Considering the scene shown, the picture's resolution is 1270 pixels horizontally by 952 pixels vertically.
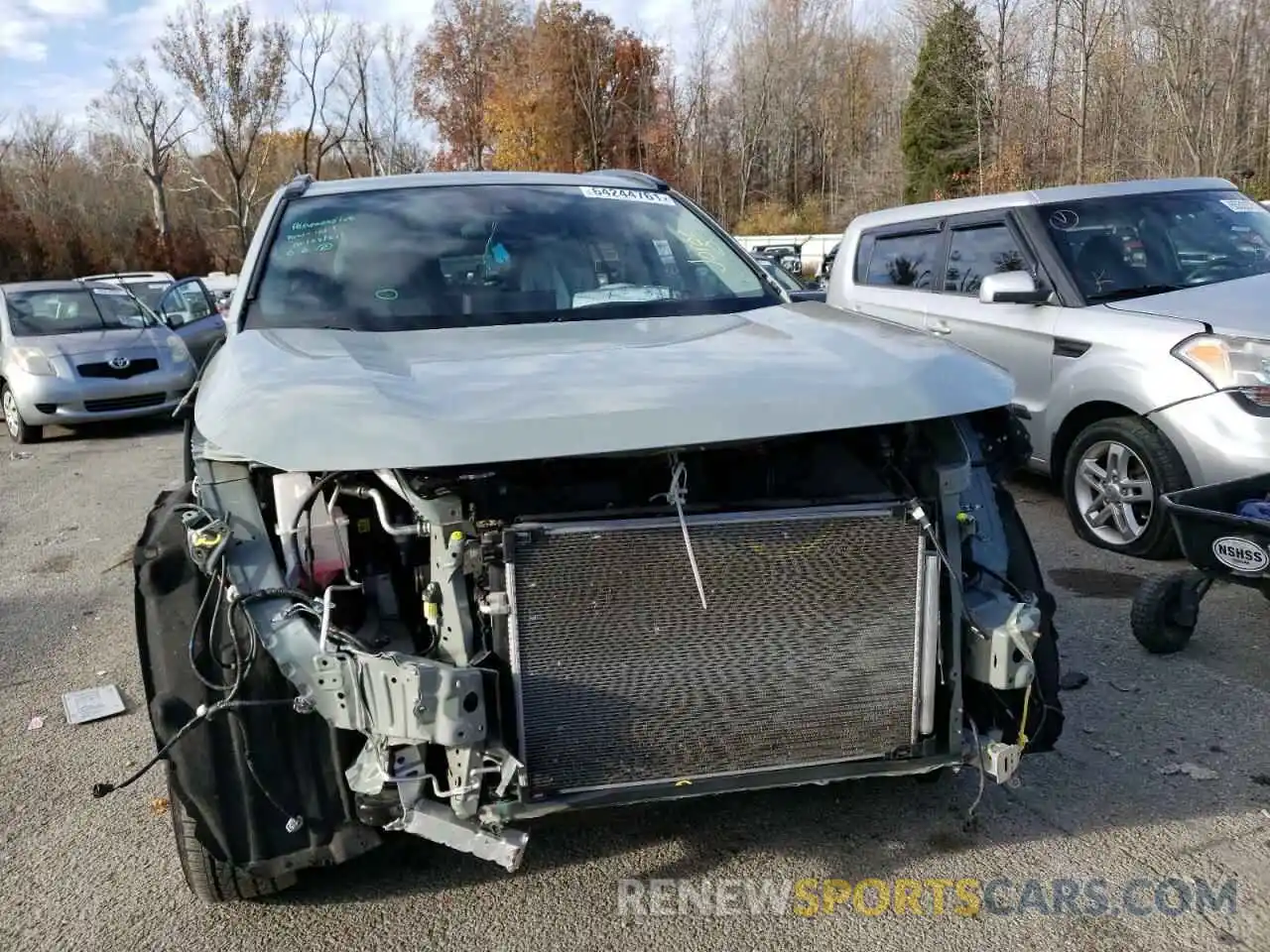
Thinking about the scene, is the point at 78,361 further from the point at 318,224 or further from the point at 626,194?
the point at 626,194

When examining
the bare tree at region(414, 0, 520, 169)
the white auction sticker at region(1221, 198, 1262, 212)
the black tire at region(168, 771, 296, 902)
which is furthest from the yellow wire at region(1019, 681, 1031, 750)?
the bare tree at region(414, 0, 520, 169)

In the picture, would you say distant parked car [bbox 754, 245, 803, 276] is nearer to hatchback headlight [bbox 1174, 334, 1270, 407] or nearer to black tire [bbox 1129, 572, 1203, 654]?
hatchback headlight [bbox 1174, 334, 1270, 407]

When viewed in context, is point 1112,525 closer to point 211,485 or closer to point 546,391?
point 546,391

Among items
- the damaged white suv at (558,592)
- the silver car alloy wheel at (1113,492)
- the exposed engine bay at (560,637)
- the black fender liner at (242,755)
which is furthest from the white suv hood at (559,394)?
the silver car alloy wheel at (1113,492)

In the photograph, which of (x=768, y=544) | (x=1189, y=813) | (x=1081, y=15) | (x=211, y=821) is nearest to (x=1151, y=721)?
(x=1189, y=813)

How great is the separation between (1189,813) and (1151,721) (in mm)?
625

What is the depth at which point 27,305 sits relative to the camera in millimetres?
11477

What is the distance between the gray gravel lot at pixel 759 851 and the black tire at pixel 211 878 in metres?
0.07

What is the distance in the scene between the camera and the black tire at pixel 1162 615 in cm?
414

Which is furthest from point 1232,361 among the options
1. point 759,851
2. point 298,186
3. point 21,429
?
point 21,429

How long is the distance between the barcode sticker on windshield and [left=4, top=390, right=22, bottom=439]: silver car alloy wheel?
885 centimetres

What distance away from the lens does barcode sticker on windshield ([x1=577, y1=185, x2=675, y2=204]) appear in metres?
4.19

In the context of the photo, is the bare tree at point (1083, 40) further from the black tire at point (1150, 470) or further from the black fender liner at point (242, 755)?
the black fender liner at point (242, 755)

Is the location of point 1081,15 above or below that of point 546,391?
above
